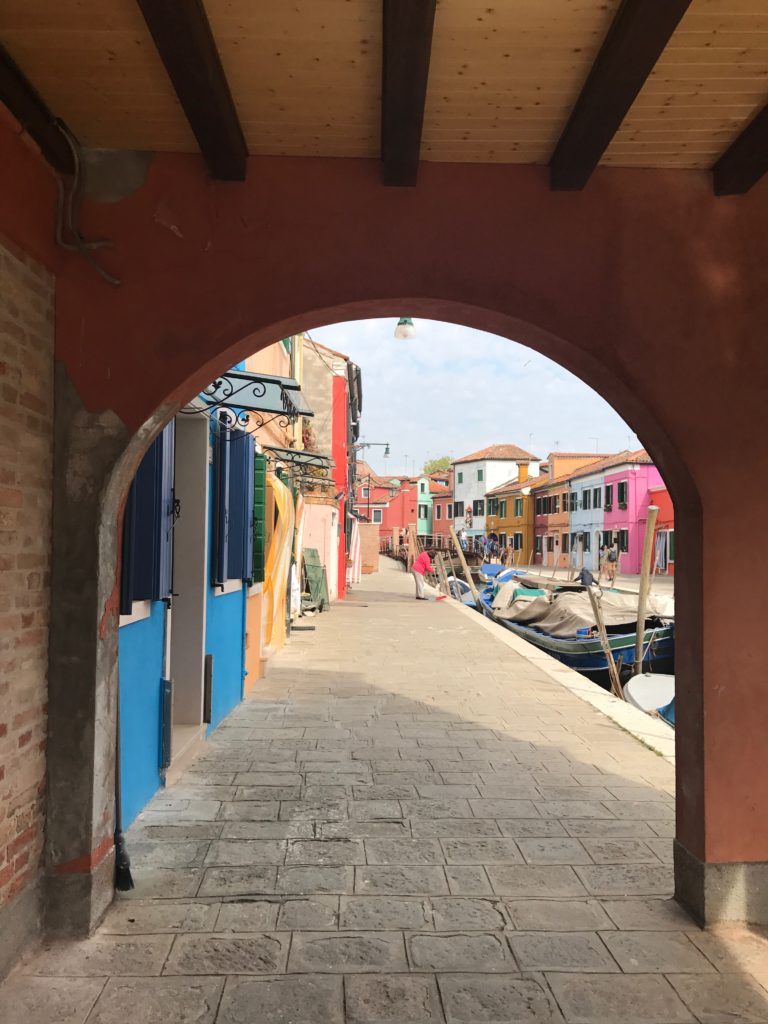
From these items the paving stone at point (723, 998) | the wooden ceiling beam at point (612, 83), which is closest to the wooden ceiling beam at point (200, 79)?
the wooden ceiling beam at point (612, 83)

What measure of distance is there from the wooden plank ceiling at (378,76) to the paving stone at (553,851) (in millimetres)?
3480

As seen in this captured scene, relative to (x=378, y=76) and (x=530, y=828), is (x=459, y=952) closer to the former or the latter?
(x=530, y=828)

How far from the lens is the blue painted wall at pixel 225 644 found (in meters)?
6.18

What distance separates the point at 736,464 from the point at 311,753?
3.85 meters

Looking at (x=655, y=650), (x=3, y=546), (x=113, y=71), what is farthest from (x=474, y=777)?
(x=655, y=650)

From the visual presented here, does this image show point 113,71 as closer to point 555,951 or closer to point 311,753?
point 555,951

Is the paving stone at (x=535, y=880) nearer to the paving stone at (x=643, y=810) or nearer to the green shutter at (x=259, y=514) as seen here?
the paving stone at (x=643, y=810)

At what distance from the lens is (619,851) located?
13.2 ft

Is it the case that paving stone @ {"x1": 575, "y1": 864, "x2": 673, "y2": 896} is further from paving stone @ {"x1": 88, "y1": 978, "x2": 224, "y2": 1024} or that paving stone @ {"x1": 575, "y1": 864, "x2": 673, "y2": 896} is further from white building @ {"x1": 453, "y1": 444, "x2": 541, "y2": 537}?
white building @ {"x1": 453, "y1": 444, "x2": 541, "y2": 537}

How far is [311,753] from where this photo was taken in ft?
18.9

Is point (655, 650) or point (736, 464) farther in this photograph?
point (655, 650)

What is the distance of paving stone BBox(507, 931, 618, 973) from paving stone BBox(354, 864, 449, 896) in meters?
0.53

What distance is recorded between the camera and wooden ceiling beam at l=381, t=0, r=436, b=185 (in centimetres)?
237

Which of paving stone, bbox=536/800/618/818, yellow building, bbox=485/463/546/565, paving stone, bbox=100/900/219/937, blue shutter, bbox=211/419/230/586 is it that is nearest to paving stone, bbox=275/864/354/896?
paving stone, bbox=100/900/219/937
